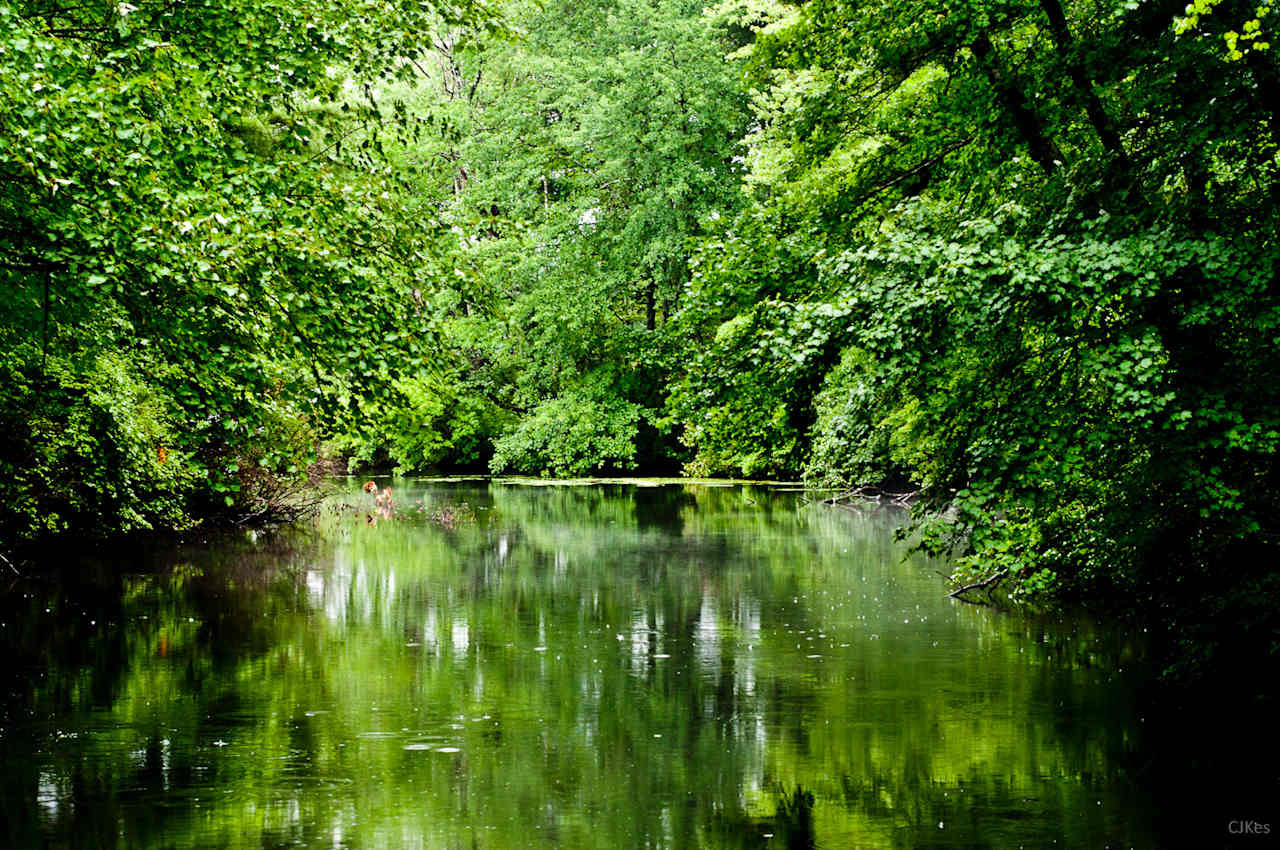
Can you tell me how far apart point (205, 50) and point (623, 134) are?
3389 centimetres

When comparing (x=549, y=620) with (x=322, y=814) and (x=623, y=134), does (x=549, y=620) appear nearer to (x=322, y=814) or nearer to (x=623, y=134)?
(x=322, y=814)

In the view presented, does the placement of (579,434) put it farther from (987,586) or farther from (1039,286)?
(1039,286)

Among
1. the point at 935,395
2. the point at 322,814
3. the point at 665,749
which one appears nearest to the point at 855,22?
the point at 935,395

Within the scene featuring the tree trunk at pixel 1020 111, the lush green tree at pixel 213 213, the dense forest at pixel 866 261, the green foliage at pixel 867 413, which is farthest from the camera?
the green foliage at pixel 867 413

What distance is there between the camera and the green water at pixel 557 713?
7.53 m

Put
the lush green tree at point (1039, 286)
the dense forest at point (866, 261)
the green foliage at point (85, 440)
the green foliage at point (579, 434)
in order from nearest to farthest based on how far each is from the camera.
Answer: the dense forest at point (866, 261) → the lush green tree at point (1039, 286) → the green foliage at point (85, 440) → the green foliage at point (579, 434)

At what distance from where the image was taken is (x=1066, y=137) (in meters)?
10.6

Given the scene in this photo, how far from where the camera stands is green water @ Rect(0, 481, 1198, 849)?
24.7 ft

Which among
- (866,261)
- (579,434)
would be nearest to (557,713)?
(866,261)

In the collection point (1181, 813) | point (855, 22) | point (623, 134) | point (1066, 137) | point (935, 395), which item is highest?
point (623, 134)

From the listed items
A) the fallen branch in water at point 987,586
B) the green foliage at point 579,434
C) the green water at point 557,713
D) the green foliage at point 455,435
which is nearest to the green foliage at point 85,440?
the green water at point 557,713

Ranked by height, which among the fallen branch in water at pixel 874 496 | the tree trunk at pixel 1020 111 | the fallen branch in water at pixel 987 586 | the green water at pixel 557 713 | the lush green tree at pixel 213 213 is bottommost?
the green water at pixel 557 713

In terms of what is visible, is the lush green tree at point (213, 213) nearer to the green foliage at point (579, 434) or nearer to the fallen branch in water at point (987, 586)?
the fallen branch in water at point (987, 586)

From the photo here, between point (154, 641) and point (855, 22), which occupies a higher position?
point (855, 22)
